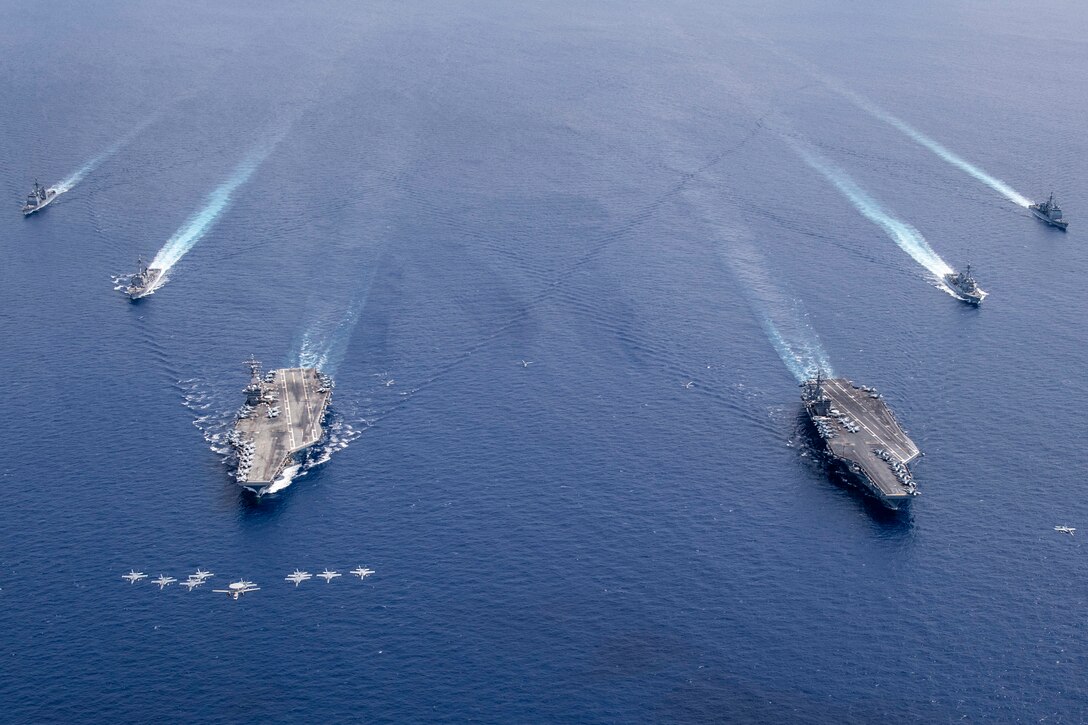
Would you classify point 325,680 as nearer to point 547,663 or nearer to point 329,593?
point 329,593

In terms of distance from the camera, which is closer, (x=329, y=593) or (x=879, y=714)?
(x=879, y=714)

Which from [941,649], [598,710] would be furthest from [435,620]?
[941,649]

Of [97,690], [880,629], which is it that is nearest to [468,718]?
[97,690]

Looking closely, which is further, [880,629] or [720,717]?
[880,629]

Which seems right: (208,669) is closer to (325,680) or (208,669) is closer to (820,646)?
(325,680)

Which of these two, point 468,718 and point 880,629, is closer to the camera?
point 468,718

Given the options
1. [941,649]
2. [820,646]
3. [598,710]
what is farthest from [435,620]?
[941,649]

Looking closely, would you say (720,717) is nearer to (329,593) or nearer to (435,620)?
(435,620)
